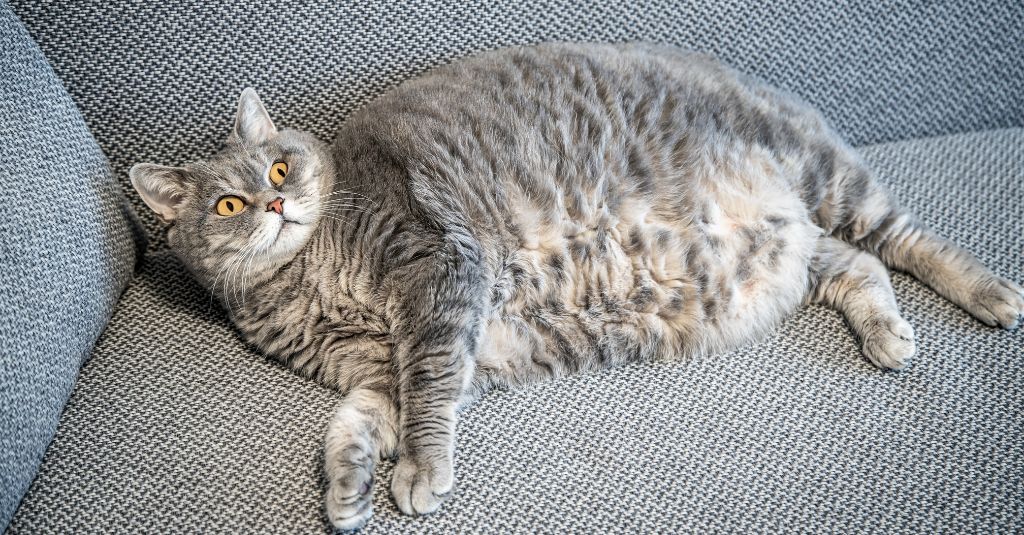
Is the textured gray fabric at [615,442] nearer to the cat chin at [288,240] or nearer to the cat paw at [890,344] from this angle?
the cat paw at [890,344]

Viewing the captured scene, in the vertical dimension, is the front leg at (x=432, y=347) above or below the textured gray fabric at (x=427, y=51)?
below

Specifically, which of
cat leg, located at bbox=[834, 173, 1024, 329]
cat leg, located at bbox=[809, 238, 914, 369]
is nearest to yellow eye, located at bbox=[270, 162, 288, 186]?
cat leg, located at bbox=[809, 238, 914, 369]

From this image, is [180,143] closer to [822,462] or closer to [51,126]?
[51,126]

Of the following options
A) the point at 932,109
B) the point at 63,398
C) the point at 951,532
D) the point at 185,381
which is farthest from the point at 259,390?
the point at 932,109

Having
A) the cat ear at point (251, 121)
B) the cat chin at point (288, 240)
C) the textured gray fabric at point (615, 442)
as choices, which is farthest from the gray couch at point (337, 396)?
the cat chin at point (288, 240)

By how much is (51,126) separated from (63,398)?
60 cm

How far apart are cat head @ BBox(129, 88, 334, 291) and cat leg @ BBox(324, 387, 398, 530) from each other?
40 cm

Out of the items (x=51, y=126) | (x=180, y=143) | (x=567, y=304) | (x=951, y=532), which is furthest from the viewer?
(x=180, y=143)

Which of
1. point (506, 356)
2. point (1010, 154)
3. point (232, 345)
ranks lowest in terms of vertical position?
point (232, 345)

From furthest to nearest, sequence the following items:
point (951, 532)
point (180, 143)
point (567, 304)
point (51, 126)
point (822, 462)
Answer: point (180, 143), point (567, 304), point (51, 126), point (822, 462), point (951, 532)

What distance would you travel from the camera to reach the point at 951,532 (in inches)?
52.6

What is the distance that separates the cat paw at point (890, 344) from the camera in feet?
5.32

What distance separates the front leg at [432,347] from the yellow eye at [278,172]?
41cm

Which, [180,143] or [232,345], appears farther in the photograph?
[180,143]
